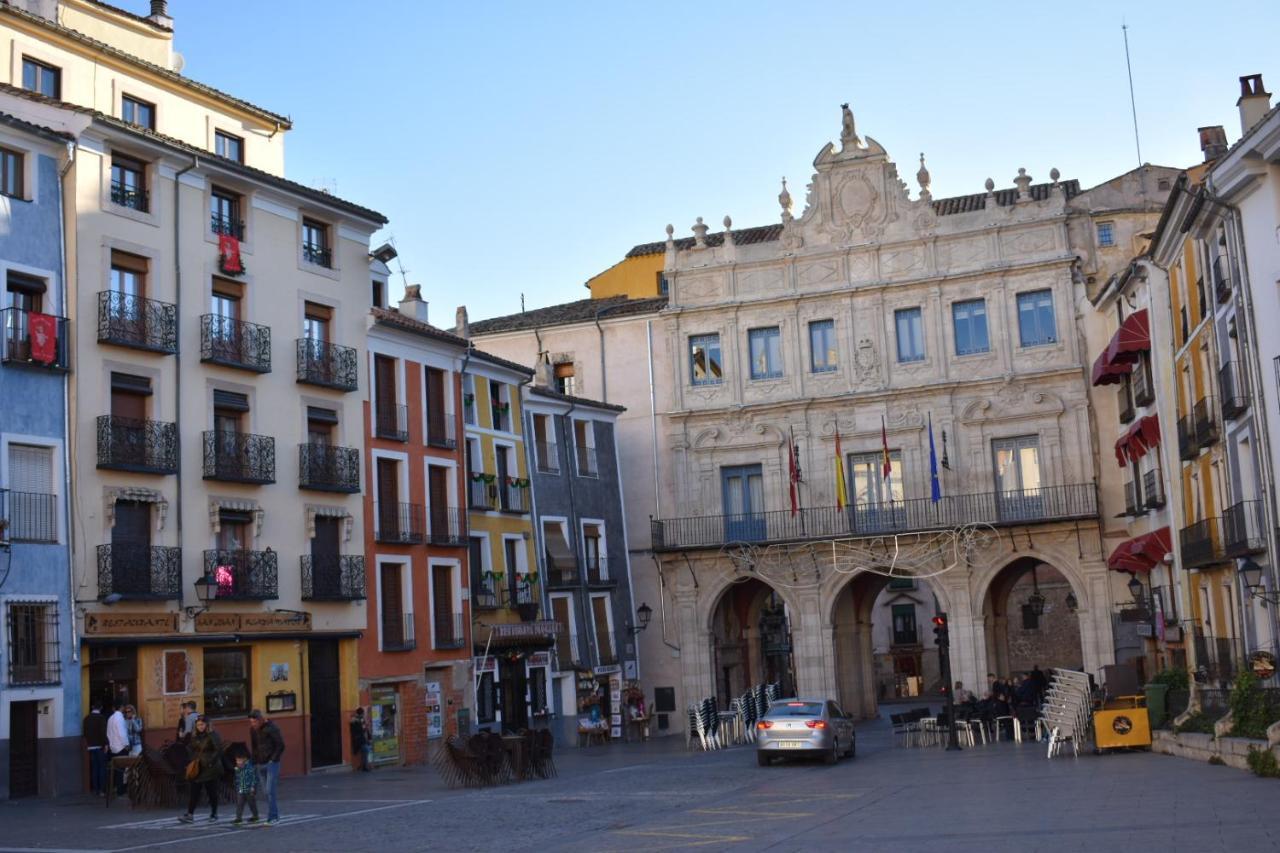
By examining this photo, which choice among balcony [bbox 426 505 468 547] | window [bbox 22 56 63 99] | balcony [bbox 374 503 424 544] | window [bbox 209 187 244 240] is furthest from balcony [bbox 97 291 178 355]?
balcony [bbox 426 505 468 547]

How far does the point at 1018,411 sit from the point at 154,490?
1097 inches

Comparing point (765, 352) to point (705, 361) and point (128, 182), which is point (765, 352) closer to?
point (705, 361)

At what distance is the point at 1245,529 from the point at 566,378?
91.4 ft

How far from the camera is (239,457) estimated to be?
32969 millimetres

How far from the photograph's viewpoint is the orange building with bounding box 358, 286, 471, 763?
37.2 m

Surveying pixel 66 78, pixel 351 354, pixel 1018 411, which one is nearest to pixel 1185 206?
pixel 1018 411

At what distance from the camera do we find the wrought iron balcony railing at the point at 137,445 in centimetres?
2961

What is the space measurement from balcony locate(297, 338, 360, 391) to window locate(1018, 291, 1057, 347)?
879 inches

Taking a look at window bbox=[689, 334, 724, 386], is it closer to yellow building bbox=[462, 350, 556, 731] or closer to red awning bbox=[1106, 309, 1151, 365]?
yellow building bbox=[462, 350, 556, 731]

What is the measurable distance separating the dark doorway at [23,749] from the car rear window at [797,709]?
46.8 ft

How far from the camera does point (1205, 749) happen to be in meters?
25.3

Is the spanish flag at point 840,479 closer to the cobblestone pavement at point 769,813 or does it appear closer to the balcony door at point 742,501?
the balcony door at point 742,501

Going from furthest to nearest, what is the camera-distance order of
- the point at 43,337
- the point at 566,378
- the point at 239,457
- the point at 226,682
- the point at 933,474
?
the point at 566,378 → the point at 933,474 → the point at 239,457 → the point at 226,682 → the point at 43,337

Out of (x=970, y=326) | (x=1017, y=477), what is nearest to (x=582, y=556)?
(x=1017, y=477)
